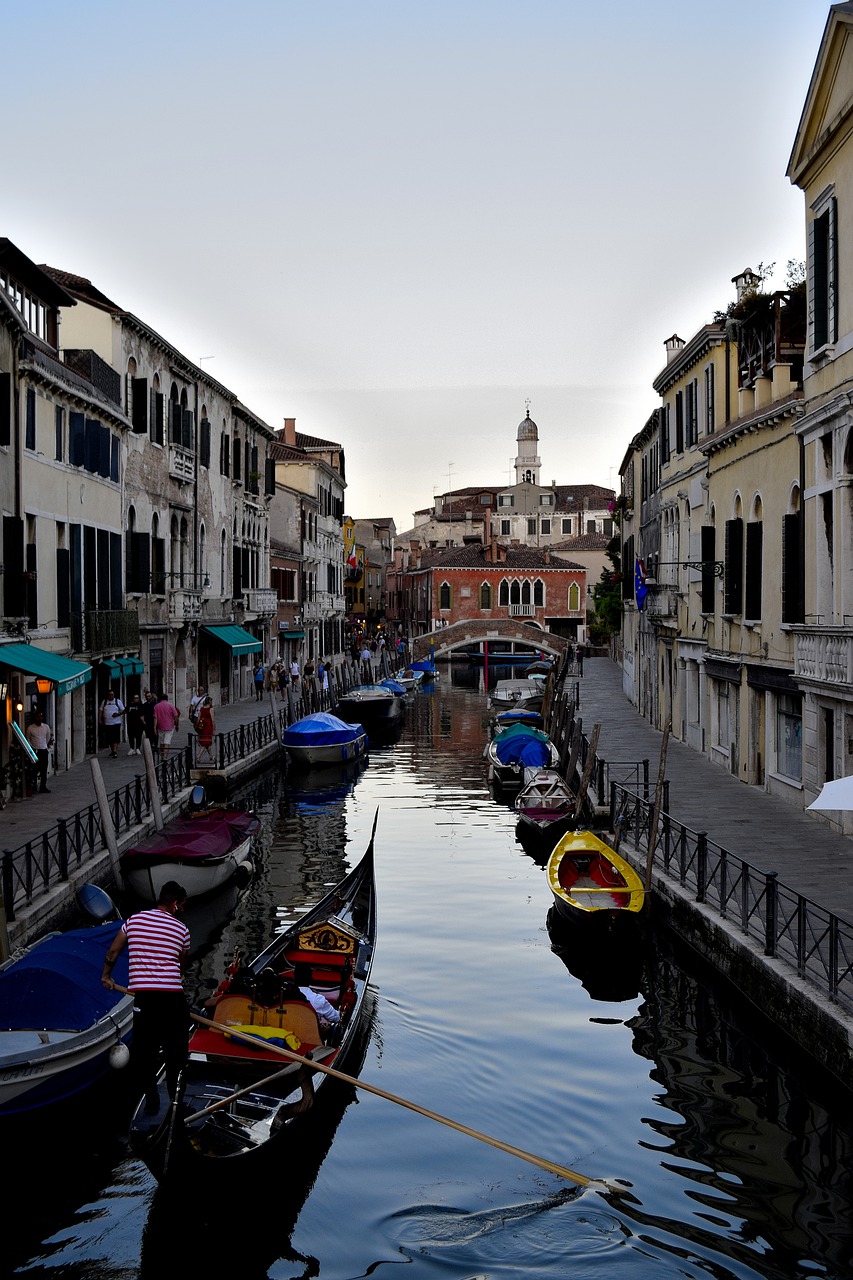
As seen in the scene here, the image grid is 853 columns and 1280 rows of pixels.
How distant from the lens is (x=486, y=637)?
7550 centimetres

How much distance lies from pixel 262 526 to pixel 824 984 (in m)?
38.8

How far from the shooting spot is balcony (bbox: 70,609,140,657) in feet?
82.5

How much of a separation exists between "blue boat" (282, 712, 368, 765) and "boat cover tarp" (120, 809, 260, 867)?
11.2 metres

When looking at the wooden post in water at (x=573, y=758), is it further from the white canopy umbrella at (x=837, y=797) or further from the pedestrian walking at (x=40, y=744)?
the white canopy umbrella at (x=837, y=797)

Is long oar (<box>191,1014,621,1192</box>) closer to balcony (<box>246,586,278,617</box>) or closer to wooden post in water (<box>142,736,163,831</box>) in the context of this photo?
wooden post in water (<box>142,736,163,831</box>)

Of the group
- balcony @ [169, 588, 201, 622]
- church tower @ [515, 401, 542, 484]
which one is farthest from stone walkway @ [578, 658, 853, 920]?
church tower @ [515, 401, 542, 484]

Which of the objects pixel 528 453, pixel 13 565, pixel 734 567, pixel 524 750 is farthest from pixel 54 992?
pixel 528 453

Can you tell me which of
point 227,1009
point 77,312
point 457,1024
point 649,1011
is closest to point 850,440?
point 649,1011

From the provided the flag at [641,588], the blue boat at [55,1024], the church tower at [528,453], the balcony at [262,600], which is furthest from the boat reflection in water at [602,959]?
the church tower at [528,453]

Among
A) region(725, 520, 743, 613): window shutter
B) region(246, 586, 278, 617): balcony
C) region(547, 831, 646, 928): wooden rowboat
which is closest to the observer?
region(547, 831, 646, 928): wooden rowboat

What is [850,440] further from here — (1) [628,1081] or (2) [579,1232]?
(2) [579,1232]

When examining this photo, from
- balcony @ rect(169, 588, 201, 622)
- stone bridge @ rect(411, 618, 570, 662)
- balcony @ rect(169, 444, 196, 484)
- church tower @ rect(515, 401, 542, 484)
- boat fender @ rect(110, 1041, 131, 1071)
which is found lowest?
boat fender @ rect(110, 1041, 131, 1071)

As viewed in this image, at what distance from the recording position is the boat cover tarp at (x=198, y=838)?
17141 mm

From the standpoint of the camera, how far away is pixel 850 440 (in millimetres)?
17297
